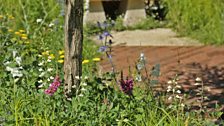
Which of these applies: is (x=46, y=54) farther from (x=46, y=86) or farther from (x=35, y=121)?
(x=35, y=121)

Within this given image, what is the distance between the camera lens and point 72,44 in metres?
3.47

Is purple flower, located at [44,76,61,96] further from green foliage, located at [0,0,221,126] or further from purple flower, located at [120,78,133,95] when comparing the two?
purple flower, located at [120,78,133,95]

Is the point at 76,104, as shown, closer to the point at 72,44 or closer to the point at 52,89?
the point at 52,89

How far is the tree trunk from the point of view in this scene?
11.1 feet

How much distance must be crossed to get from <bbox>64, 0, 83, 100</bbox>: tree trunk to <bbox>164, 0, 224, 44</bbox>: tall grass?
18.0ft

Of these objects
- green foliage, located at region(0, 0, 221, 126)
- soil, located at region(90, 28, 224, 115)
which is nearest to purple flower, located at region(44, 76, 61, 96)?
green foliage, located at region(0, 0, 221, 126)

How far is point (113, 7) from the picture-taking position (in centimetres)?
1212

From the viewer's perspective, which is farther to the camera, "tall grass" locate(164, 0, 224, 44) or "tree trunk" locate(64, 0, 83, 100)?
"tall grass" locate(164, 0, 224, 44)

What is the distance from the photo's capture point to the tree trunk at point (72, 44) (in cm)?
338

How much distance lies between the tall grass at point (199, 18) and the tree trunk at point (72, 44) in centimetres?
549

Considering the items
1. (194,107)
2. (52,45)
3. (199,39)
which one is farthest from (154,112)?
(199,39)

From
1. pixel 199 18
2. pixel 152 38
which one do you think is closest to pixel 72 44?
pixel 152 38

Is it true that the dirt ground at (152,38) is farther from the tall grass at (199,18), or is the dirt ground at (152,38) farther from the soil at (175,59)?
the tall grass at (199,18)

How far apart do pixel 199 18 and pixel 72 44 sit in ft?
20.8
